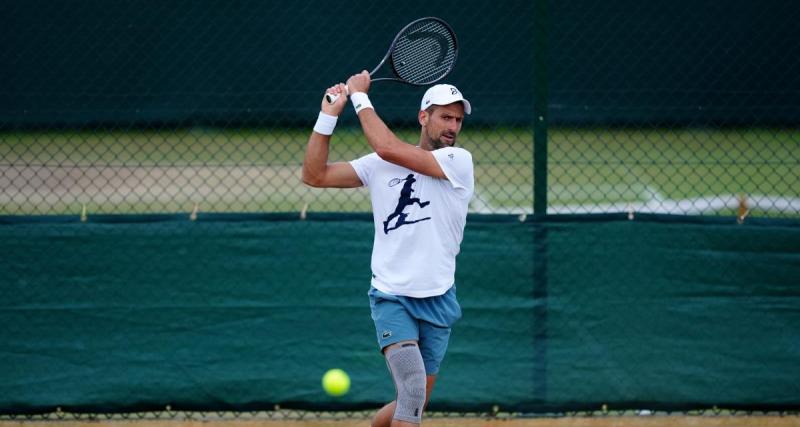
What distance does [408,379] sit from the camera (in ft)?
14.2

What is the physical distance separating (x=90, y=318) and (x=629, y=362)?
2977 mm

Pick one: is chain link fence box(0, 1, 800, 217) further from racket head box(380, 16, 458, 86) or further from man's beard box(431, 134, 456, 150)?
man's beard box(431, 134, 456, 150)

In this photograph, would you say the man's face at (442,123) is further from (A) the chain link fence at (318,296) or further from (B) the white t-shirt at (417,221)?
(A) the chain link fence at (318,296)

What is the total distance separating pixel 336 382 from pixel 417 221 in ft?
4.95

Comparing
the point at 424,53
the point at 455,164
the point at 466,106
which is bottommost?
the point at 455,164

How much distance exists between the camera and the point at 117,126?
6.43 meters

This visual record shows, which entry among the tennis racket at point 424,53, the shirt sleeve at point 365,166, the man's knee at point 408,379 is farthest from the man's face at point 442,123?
the man's knee at point 408,379

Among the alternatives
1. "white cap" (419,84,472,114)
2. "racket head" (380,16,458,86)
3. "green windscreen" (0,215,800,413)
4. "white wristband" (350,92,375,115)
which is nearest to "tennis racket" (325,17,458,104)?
"racket head" (380,16,458,86)

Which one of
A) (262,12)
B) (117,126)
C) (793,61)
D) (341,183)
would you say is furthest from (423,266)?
(793,61)

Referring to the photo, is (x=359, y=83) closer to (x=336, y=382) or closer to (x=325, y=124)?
(x=325, y=124)

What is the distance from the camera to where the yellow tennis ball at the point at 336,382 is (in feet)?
18.2

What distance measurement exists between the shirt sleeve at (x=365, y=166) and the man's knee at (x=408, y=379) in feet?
2.54

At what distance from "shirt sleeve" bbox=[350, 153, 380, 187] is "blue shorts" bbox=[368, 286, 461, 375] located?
0.52m

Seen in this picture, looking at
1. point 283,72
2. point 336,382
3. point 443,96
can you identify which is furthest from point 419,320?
point 283,72
